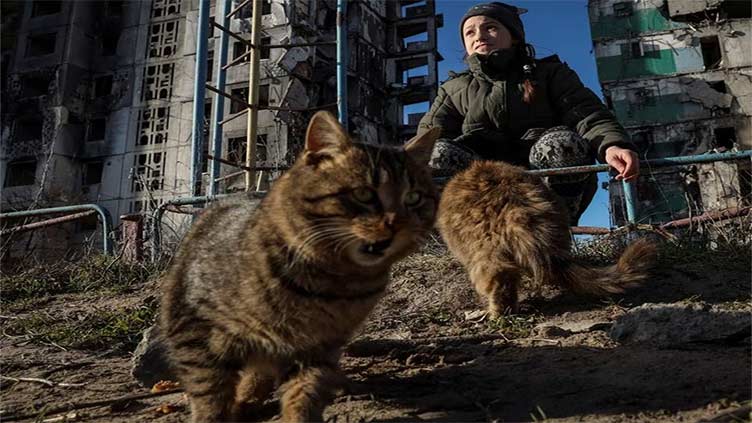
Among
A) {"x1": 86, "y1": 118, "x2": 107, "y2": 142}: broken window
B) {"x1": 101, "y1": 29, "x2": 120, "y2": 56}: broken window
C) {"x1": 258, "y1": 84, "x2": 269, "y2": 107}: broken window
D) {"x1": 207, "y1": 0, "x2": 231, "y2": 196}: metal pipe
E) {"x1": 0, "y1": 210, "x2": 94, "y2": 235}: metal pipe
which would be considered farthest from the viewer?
{"x1": 101, "y1": 29, "x2": 120, "y2": 56}: broken window

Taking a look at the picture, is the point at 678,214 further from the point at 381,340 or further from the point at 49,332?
the point at 49,332

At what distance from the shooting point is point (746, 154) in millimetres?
4270

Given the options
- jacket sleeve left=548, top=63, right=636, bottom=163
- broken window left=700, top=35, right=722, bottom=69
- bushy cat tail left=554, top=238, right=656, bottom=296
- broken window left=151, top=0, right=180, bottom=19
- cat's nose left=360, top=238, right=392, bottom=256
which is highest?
broken window left=151, top=0, right=180, bottom=19

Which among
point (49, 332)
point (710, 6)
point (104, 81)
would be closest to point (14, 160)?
point (104, 81)

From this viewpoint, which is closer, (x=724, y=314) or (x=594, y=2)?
(x=724, y=314)

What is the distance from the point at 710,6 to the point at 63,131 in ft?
107

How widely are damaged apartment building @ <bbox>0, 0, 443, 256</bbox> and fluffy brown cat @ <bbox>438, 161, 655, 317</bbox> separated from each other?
19012 millimetres

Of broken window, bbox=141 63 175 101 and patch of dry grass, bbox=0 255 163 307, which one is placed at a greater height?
broken window, bbox=141 63 175 101

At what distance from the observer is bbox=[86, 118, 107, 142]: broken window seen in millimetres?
26906

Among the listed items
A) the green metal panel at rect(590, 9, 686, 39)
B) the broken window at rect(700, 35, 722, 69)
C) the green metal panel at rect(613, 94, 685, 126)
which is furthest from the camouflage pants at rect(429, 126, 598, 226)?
the broken window at rect(700, 35, 722, 69)

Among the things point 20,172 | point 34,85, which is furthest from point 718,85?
point 20,172

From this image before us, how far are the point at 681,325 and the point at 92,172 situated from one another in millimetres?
28975

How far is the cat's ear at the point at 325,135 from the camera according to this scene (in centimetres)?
231

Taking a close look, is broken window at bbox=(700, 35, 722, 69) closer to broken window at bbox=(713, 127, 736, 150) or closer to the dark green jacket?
broken window at bbox=(713, 127, 736, 150)
